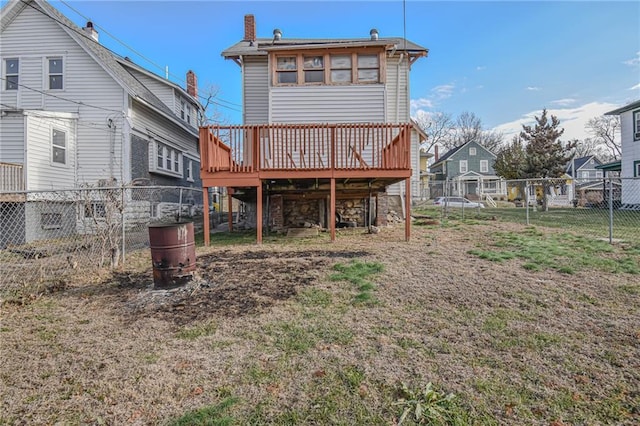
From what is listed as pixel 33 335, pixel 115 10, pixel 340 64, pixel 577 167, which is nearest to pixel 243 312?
pixel 33 335

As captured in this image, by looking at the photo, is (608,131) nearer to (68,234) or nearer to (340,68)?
(340,68)

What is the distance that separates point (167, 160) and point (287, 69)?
29.1 ft

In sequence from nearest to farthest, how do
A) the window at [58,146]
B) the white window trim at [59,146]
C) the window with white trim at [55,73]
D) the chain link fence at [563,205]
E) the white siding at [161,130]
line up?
the chain link fence at [563,205], the white window trim at [59,146], the window at [58,146], the window with white trim at [55,73], the white siding at [161,130]

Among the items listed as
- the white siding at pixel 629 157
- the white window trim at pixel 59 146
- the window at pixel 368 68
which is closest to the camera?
the window at pixel 368 68

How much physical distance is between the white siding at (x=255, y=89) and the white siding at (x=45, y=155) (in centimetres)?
646

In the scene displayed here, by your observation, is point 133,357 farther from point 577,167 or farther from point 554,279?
point 577,167

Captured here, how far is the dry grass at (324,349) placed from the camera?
2.05 metres

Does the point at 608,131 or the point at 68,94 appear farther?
the point at 608,131

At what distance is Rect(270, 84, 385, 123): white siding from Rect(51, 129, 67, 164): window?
305 inches

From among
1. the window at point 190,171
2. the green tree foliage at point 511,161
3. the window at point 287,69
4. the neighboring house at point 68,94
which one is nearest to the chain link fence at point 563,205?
the green tree foliage at point 511,161


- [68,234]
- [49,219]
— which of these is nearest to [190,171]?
[49,219]

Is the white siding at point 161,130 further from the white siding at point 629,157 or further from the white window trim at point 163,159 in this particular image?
the white siding at point 629,157

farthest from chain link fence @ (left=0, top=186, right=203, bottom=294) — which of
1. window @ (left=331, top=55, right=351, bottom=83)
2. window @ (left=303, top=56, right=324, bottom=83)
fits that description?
window @ (left=331, top=55, right=351, bottom=83)

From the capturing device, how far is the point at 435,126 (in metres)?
47.8
